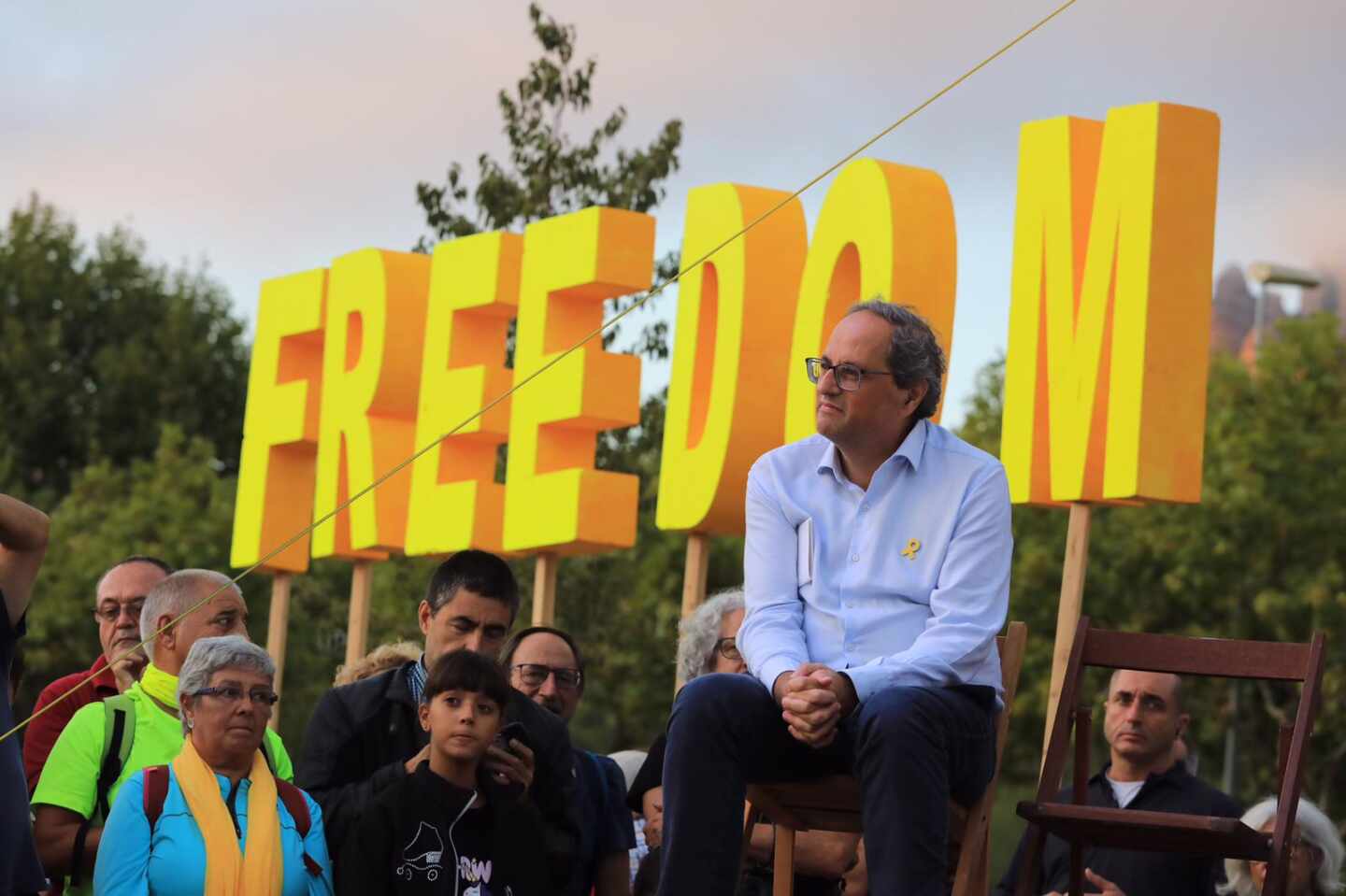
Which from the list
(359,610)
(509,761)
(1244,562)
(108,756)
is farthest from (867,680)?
(1244,562)

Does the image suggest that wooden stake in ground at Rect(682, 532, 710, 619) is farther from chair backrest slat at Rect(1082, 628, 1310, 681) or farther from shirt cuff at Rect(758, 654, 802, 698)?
shirt cuff at Rect(758, 654, 802, 698)

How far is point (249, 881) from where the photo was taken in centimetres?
579

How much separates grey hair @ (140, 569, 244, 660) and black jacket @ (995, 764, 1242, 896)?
2.47 meters

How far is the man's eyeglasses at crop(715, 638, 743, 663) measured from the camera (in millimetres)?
7027

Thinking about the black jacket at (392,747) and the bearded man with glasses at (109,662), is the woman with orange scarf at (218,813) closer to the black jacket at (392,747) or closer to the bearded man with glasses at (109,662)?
the black jacket at (392,747)

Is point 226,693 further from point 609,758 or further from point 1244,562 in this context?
point 1244,562

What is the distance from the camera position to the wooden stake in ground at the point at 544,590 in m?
12.3

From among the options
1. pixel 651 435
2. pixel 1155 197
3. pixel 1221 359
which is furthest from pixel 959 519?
pixel 1221 359

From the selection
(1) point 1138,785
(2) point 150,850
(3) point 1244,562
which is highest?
(3) point 1244,562

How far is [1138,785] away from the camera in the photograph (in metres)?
7.18

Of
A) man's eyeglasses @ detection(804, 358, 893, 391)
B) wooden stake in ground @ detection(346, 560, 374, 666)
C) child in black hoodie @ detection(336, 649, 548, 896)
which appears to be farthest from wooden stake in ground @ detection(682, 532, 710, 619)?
man's eyeglasses @ detection(804, 358, 893, 391)

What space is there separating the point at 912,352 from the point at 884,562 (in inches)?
20.7

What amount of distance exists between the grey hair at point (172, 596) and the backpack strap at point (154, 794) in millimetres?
763

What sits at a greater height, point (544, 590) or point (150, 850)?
point (544, 590)
